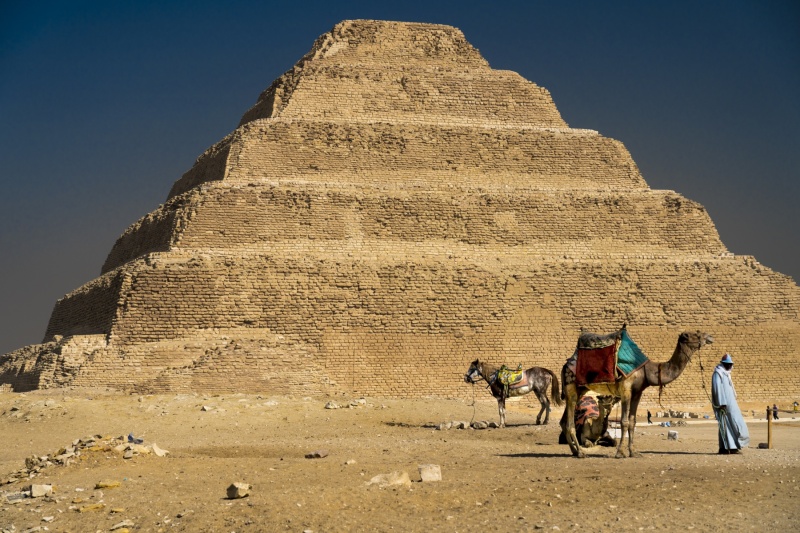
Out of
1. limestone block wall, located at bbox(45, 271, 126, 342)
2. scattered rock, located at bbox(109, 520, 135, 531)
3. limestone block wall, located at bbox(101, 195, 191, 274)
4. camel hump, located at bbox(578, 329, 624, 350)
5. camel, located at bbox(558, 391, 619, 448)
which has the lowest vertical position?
scattered rock, located at bbox(109, 520, 135, 531)

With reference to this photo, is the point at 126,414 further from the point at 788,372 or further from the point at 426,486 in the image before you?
the point at 788,372

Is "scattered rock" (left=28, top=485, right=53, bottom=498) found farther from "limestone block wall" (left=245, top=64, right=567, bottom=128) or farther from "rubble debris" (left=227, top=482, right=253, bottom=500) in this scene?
"limestone block wall" (left=245, top=64, right=567, bottom=128)

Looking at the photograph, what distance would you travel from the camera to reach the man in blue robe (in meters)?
15.1

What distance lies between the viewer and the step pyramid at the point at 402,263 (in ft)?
96.3

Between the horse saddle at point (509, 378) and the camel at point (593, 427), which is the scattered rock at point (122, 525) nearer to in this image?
the camel at point (593, 427)

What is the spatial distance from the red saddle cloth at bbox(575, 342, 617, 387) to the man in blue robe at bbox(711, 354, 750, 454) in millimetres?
1793

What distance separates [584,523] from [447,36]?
33.3 meters

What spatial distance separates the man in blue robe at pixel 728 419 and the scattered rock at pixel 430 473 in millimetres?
4613

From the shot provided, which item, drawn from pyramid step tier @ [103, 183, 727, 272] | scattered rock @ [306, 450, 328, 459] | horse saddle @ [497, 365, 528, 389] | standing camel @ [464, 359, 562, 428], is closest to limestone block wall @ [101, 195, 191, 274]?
pyramid step tier @ [103, 183, 727, 272]

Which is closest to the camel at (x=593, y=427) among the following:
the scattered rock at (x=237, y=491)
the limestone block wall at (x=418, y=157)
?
the scattered rock at (x=237, y=491)

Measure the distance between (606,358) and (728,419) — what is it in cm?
228

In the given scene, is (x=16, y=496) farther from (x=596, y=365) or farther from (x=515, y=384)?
(x=515, y=384)

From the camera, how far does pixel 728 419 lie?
49.7 feet

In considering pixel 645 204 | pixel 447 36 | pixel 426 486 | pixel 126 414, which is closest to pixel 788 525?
pixel 426 486
